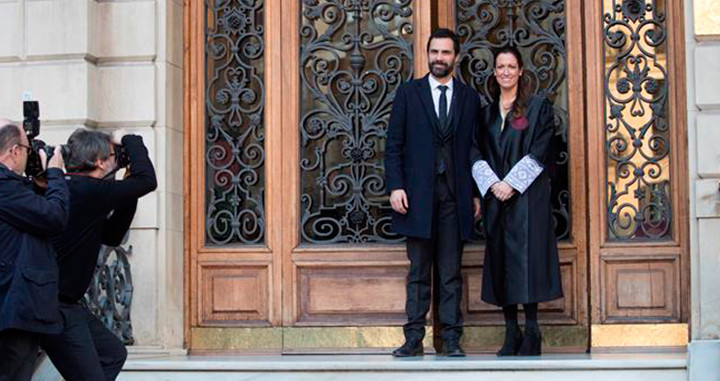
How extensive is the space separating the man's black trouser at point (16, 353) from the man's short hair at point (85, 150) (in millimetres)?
1031

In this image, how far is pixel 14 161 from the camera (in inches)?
280

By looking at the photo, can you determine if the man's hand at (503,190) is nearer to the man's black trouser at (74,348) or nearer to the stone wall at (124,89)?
the stone wall at (124,89)

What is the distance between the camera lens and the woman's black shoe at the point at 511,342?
9789 millimetres

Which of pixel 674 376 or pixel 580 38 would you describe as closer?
pixel 674 376

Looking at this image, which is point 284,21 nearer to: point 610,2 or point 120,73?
point 120,73

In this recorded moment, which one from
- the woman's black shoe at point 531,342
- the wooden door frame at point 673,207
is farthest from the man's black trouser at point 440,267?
the wooden door frame at point 673,207

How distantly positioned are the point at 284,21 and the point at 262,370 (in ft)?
9.89

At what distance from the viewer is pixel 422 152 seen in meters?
9.93

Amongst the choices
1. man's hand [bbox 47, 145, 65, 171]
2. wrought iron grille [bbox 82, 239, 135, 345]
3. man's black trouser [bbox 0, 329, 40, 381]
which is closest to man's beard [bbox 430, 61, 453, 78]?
wrought iron grille [bbox 82, 239, 135, 345]

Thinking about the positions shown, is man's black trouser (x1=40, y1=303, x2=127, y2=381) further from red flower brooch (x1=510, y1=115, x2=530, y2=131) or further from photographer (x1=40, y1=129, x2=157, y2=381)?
red flower brooch (x1=510, y1=115, x2=530, y2=131)

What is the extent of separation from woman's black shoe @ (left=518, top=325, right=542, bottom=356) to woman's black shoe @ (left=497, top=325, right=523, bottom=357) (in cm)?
8

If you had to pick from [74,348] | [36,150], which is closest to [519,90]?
[36,150]

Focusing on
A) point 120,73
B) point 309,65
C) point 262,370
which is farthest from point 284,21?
point 262,370

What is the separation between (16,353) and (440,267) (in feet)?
12.0
